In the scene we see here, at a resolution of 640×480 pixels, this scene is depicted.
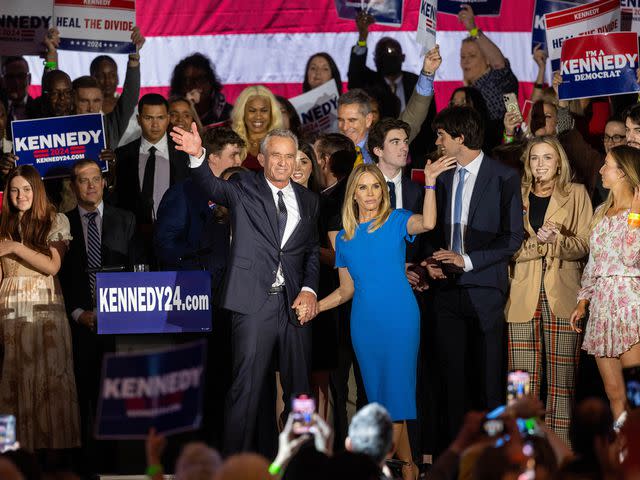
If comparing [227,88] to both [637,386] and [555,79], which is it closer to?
[555,79]

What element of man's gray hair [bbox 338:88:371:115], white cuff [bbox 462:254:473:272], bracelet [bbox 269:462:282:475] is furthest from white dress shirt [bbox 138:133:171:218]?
bracelet [bbox 269:462:282:475]

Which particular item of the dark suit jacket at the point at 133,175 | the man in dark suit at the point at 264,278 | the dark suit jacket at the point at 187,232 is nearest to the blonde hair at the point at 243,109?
the dark suit jacket at the point at 133,175

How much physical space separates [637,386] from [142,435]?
195cm

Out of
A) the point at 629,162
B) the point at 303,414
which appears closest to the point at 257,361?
the point at 303,414

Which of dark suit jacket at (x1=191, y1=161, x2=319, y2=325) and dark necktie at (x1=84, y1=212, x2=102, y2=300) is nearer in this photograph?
dark suit jacket at (x1=191, y1=161, x2=319, y2=325)

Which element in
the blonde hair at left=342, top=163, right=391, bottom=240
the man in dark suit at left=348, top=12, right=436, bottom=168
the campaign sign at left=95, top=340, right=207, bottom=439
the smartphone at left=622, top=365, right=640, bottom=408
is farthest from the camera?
the man in dark suit at left=348, top=12, right=436, bottom=168

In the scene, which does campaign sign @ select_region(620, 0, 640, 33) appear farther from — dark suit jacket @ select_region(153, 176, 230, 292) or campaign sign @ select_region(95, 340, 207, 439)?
campaign sign @ select_region(95, 340, 207, 439)

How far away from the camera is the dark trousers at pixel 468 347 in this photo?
262 inches

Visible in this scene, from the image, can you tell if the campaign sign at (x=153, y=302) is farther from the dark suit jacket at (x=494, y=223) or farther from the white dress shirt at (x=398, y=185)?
the dark suit jacket at (x=494, y=223)

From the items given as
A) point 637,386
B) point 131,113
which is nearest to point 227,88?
point 131,113

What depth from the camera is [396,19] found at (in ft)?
31.1

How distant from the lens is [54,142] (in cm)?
797

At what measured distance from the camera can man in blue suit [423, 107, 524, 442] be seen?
666 centimetres

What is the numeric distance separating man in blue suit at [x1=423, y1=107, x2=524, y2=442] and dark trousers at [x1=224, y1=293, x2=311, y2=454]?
0.88m
